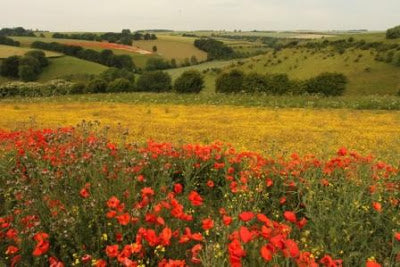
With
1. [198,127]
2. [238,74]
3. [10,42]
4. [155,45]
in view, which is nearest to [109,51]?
[155,45]

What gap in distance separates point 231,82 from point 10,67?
179ft

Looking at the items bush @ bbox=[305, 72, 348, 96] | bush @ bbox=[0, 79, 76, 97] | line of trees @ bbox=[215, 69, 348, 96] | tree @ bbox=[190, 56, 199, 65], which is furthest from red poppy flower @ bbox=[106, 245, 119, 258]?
tree @ bbox=[190, 56, 199, 65]

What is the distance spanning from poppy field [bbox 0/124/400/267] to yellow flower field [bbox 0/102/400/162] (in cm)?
254

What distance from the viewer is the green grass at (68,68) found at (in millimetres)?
83550

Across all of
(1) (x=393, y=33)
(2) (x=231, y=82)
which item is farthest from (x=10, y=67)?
(1) (x=393, y=33)

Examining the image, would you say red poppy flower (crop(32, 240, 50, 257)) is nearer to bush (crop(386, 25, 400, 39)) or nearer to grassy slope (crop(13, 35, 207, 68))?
bush (crop(386, 25, 400, 39))

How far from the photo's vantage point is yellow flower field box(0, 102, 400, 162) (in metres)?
12.5

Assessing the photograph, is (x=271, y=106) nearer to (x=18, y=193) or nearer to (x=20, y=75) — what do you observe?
(x=18, y=193)

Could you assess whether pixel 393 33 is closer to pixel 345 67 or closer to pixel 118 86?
pixel 345 67

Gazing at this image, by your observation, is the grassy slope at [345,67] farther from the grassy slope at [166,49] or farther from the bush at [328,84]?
the grassy slope at [166,49]

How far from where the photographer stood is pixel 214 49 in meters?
112

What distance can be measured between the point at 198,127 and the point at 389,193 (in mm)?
11186

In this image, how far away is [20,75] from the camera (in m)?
75.5

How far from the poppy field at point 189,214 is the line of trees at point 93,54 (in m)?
84.3
